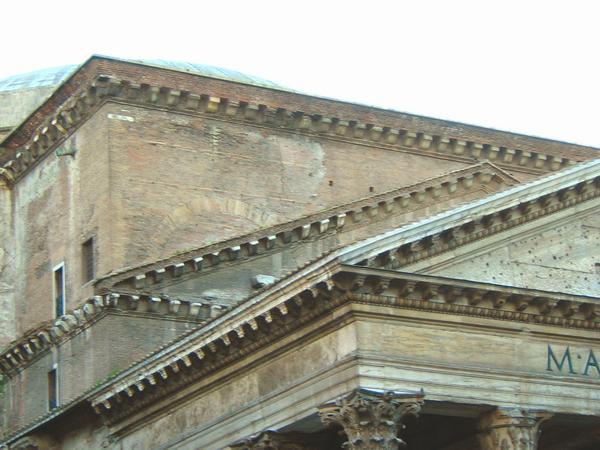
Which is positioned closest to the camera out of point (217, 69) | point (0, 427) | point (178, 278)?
point (178, 278)

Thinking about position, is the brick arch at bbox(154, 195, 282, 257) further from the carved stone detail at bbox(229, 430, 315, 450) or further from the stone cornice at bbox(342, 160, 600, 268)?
the stone cornice at bbox(342, 160, 600, 268)

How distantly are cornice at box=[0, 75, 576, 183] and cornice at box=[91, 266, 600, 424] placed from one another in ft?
19.6

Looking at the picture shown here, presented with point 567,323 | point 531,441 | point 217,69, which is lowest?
point 531,441

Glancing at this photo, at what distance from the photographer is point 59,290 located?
2584 centimetres

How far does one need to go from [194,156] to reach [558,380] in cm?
877

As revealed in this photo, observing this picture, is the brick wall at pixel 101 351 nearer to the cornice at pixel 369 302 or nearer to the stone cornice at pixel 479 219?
the cornice at pixel 369 302

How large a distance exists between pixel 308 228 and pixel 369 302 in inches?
265

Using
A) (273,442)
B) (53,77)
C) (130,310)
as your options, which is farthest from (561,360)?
(53,77)

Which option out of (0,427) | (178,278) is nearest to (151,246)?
(178,278)

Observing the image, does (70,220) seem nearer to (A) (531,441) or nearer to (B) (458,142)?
(B) (458,142)

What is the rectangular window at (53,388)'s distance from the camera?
82.1 feet

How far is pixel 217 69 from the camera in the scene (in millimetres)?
32781

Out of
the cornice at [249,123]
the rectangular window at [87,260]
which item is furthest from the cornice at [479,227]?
the rectangular window at [87,260]

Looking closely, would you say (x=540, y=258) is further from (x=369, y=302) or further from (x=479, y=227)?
(x=369, y=302)
